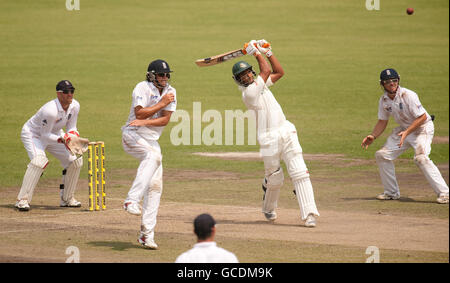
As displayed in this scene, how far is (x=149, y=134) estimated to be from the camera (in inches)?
415

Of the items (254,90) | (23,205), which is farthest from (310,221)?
(23,205)

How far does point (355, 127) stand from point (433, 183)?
1083 centimetres

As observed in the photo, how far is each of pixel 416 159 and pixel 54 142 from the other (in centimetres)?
580

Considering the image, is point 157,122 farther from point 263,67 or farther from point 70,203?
point 70,203

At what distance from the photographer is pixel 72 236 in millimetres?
10773

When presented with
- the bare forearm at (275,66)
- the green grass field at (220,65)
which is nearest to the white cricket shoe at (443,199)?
the green grass field at (220,65)

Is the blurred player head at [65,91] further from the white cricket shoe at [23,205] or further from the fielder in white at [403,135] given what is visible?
the fielder in white at [403,135]

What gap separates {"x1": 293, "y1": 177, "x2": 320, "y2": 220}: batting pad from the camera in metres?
11.3

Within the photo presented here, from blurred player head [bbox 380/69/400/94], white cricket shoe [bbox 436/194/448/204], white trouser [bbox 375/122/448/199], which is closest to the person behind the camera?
white cricket shoe [bbox 436/194/448/204]

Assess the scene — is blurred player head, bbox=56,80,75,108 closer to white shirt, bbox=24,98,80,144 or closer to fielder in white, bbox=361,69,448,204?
white shirt, bbox=24,98,80,144

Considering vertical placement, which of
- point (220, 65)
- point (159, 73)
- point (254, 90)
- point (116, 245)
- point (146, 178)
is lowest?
point (116, 245)

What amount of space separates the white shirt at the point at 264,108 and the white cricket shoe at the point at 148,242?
254 cm

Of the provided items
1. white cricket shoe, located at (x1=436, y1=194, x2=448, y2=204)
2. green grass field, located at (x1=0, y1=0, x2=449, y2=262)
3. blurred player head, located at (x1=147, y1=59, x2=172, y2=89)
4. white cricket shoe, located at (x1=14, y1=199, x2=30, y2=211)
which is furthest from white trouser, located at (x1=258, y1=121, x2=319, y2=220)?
white cricket shoe, located at (x1=14, y1=199, x2=30, y2=211)

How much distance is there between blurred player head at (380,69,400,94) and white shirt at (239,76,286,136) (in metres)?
2.63
